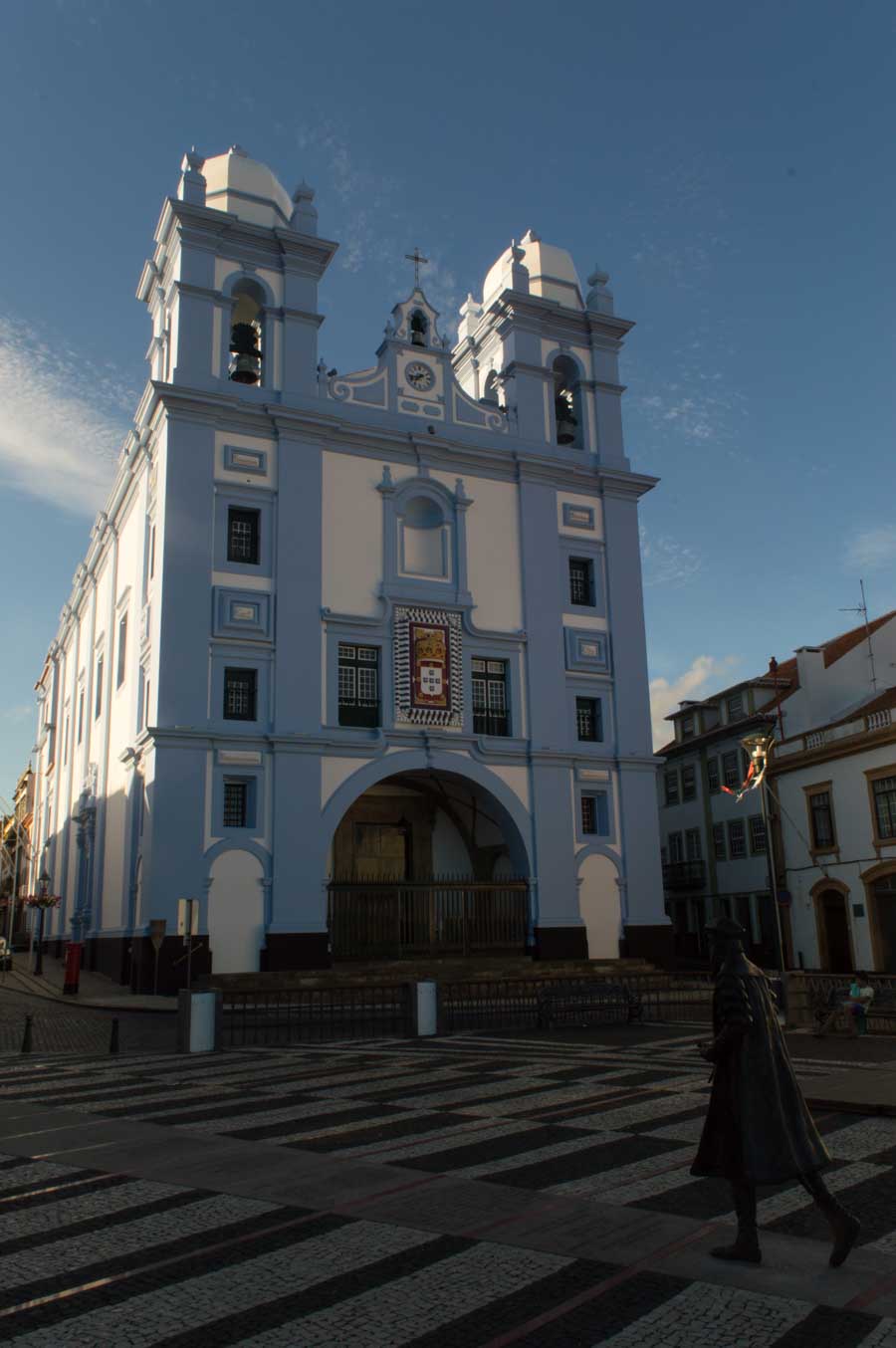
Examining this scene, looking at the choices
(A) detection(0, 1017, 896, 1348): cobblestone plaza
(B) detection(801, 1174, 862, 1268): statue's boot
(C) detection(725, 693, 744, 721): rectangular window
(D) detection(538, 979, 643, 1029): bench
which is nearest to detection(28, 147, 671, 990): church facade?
(D) detection(538, 979, 643, 1029): bench

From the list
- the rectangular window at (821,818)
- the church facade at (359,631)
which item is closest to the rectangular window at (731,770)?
the rectangular window at (821,818)

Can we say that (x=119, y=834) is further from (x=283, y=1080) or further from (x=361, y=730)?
(x=283, y=1080)

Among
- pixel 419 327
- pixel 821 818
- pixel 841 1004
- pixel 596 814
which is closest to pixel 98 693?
pixel 419 327

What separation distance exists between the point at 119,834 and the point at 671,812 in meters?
26.2

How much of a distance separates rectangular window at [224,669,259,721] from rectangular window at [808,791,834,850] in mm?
19962

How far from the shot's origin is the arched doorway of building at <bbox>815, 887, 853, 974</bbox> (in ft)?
122

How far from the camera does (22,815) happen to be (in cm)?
8881

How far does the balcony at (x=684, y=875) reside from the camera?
154 ft

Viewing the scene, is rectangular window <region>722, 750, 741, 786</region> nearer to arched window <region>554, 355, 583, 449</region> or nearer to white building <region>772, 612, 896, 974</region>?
white building <region>772, 612, 896, 974</region>

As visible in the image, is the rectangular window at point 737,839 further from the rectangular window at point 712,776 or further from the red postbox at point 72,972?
the red postbox at point 72,972

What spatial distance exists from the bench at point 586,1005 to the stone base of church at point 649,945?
11491 mm

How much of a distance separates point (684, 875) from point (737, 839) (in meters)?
4.38

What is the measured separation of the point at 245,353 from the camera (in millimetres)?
32188

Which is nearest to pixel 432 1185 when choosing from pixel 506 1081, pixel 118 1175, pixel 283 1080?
pixel 118 1175
